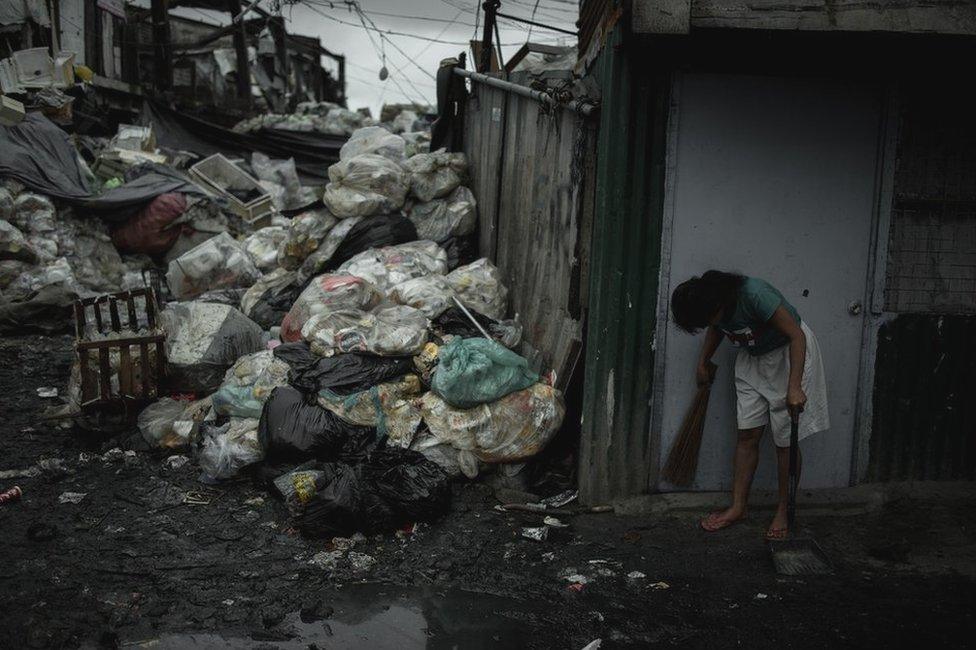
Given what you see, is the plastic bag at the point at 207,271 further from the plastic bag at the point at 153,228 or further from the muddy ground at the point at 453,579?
the muddy ground at the point at 453,579

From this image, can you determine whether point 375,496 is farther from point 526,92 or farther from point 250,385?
point 526,92

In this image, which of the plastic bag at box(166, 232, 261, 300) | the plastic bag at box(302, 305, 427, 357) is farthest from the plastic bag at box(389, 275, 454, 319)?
the plastic bag at box(166, 232, 261, 300)

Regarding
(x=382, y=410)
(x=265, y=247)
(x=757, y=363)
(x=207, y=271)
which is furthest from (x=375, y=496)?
(x=265, y=247)

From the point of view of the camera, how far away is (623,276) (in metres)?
4.21

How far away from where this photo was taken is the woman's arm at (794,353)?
367 cm

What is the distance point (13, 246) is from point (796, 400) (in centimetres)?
837

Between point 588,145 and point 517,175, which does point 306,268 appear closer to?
point 517,175

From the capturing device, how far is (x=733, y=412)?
4.36 m

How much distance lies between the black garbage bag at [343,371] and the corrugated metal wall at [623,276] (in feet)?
4.11

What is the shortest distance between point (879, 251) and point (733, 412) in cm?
116

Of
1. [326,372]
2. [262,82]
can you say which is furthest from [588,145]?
[262,82]

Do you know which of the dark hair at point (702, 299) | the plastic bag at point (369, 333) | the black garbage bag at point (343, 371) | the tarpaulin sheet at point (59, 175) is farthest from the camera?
the tarpaulin sheet at point (59, 175)

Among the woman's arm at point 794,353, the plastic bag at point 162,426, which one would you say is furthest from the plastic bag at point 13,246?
the woman's arm at point 794,353

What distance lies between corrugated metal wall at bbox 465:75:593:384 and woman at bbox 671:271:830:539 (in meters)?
1.02
